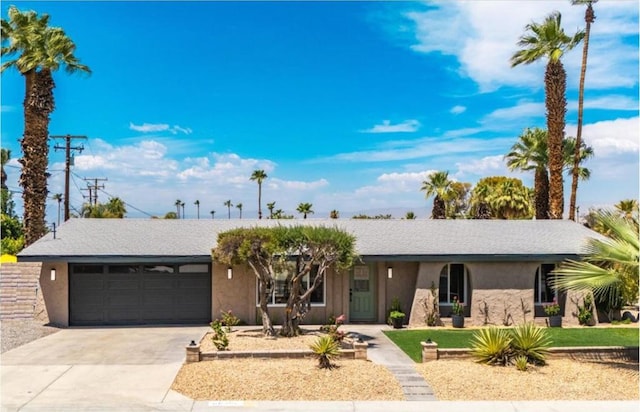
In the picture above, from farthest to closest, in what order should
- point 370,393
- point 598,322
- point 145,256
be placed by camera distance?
1. point 598,322
2. point 145,256
3. point 370,393

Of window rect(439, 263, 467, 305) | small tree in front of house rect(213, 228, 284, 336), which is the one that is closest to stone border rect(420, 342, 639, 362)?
small tree in front of house rect(213, 228, 284, 336)

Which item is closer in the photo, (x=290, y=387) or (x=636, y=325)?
(x=290, y=387)

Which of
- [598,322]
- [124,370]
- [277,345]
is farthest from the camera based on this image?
Result: [598,322]

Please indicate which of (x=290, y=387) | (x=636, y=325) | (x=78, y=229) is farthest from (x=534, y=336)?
(x=78, y=229)

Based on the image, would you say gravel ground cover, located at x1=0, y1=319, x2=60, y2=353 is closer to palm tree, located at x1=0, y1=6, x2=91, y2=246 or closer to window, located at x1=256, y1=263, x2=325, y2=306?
window, located at x1=256, y1=263, x2=325, y2=306

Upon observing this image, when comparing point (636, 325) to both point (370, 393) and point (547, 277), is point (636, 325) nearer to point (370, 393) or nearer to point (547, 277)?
point (547, 277)

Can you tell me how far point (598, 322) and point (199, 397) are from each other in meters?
15.2

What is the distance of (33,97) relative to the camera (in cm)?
2792

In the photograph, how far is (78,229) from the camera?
812 inches

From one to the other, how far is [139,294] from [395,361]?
987 centimetres

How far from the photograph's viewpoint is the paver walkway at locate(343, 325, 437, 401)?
10891mm

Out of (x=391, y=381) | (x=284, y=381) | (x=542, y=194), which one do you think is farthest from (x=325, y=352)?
(x=542, y=194)

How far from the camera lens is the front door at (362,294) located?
64.1 ft

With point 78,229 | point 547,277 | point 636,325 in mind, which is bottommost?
point 636,325
